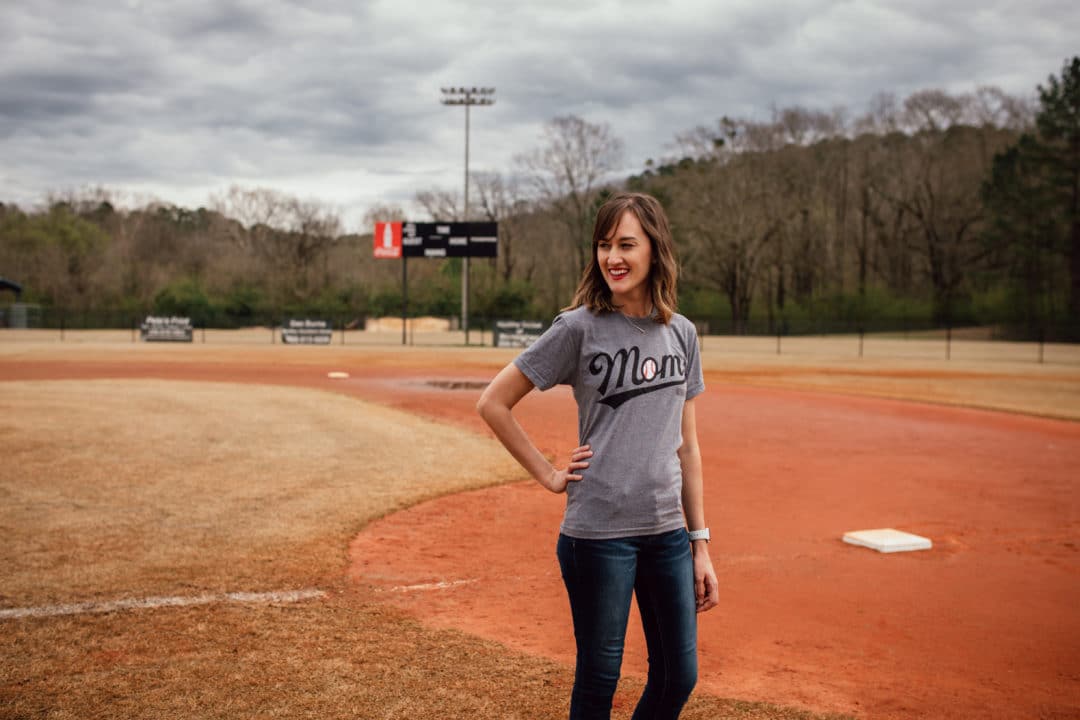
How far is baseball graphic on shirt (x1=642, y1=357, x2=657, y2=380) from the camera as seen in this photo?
9.04 feet

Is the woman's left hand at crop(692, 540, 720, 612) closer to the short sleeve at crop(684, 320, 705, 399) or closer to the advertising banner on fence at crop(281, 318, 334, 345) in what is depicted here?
the short sleeve at crop(684, 320, 705, 399)

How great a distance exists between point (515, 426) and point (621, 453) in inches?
14.9

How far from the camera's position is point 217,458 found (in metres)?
11.5

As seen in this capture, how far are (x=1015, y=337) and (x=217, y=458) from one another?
186ft

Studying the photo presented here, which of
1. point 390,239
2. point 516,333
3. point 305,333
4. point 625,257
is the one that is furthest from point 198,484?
point 305,333

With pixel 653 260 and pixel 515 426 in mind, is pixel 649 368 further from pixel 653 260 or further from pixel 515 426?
pixel 515 426

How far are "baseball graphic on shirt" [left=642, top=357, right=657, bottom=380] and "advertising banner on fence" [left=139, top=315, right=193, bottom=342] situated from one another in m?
48.4

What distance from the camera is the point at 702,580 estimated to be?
2.94m

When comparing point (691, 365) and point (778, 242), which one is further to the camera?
point (778, 242)

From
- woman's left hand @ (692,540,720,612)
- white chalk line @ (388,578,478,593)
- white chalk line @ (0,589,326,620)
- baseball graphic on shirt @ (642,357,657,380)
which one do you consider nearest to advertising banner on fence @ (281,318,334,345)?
white chalk line @ (388,578,478,593)

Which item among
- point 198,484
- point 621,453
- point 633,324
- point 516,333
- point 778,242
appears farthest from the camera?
point 778,242

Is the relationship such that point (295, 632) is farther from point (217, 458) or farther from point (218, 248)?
point (218, 248)

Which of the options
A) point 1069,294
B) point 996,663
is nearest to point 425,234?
point 996,663

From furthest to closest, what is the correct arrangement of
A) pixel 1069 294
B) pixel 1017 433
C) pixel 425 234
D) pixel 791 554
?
pixel 1069 294, pixel 425 234, pixel 1017 433, pixel 791 554
